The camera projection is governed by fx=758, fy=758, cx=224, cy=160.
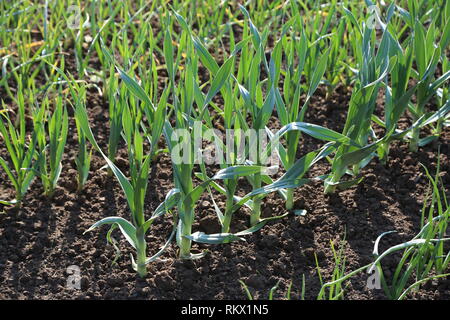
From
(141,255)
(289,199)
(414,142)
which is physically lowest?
(141,255)

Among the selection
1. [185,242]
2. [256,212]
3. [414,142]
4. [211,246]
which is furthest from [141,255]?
[414,142]

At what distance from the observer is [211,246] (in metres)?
2.20

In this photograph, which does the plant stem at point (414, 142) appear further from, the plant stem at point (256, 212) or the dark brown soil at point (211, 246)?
the plant stem at point (256, 212)

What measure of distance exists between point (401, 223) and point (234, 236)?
56 cm

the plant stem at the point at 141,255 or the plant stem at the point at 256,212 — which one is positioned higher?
the plant stem at the point at 256,212

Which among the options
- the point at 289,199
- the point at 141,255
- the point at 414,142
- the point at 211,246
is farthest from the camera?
the point at 414,142

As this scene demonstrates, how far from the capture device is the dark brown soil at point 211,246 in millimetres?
2055

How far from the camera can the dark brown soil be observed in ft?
6.74

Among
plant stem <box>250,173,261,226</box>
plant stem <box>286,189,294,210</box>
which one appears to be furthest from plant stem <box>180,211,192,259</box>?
plant stem <box>286,189,294,210</box>

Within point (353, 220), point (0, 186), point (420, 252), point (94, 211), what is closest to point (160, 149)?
point (94, 211)

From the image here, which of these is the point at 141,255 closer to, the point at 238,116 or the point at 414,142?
the point at 238,116

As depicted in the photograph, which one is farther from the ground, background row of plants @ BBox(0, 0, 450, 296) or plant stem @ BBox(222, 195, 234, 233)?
background row of plants @ BBox(0, 0, 450, 296)

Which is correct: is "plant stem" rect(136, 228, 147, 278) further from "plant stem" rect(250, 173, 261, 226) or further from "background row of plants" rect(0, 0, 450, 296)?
"plant stem" rect(250, 173, 261, 226)

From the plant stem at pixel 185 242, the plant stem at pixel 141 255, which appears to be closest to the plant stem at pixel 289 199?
the plant stem at pixel 185 242
